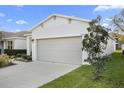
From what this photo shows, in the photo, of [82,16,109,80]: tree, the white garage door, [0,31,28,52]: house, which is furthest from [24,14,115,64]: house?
[0,31,28,52]: house

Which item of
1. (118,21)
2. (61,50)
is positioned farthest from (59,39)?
(118,21)

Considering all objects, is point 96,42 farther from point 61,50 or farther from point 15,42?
point 15,42

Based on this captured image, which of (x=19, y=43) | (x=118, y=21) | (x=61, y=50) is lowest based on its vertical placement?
(x=61, y=50)

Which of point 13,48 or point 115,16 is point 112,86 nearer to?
point 13,48

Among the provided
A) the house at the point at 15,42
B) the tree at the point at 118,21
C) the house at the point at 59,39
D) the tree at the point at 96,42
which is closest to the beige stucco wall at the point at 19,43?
the house at the point at 15,42

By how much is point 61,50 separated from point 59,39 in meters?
1.02

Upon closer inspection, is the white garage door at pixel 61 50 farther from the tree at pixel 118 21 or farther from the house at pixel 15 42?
the tree at pixel 118 21

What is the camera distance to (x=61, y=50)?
15945 millimetres

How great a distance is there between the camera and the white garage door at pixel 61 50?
14836mm

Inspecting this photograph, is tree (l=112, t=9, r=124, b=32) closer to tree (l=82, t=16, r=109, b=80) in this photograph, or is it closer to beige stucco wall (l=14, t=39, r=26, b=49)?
beige stucco wall (l=14, t=39, r=26, b=49)

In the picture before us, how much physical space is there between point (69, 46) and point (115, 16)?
15680 mm

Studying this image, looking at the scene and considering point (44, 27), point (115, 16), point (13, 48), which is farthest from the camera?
point (115, 16)

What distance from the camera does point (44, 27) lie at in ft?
56.7
